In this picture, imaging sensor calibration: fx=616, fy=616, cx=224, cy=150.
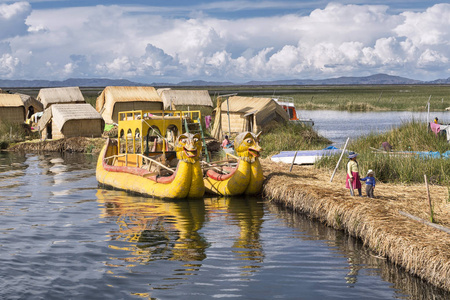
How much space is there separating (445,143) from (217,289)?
53.7 feet

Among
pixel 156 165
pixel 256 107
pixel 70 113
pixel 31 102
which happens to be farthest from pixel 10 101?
pixel 156 165

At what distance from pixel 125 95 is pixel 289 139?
63.3 ft

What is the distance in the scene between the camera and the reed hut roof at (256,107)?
34781 mm

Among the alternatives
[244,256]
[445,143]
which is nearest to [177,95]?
[445,143]

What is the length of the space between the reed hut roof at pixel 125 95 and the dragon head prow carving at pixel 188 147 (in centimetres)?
2769

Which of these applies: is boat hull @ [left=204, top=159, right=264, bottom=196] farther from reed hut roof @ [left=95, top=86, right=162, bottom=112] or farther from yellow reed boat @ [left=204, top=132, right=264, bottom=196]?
reed hut roof @ [left=95, top=86, right=162, bottom=112]

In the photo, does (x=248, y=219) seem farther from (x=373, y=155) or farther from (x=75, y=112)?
(x=75, y=112)

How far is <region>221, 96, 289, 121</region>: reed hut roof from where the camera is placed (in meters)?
34.8

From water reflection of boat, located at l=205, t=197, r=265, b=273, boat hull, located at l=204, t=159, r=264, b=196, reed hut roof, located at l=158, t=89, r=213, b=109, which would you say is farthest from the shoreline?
reed hut roof, located at l=158, t=89, r=213, b=109

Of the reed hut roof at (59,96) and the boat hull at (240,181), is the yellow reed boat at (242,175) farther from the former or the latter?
the reed hut roof at (59,96)

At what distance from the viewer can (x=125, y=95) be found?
45.4m

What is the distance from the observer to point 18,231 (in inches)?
587

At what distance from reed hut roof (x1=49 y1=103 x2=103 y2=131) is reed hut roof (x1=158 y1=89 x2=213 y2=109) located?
21.2 feet

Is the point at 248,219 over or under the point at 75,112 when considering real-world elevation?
under
